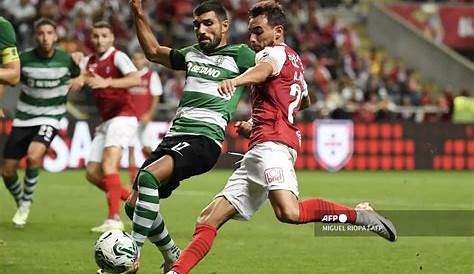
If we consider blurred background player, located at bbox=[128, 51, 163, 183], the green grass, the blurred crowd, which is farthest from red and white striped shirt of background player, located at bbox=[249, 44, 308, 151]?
the blurred crowd

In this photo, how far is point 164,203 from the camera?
15953 millimetres

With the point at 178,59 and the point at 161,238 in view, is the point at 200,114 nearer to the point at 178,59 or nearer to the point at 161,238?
the point at 178,59

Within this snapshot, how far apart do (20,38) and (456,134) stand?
10202mm

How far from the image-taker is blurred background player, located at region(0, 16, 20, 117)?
365 inches

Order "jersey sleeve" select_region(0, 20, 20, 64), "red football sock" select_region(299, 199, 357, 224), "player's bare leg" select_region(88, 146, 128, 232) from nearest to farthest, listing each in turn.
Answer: "red football sock" select_region(299, 199, 357, 224) < "jersey sleeve" select_region(0, 20, 20, 64) < "player's bare leg" select_region(88, 146, 128, 232)

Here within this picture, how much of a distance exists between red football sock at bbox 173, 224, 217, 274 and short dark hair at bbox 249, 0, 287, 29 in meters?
1.67

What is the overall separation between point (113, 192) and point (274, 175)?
4647 mm

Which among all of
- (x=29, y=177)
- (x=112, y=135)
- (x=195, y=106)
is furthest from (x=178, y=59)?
(x=29, y=177)

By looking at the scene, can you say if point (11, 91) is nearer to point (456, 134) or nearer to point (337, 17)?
point (456, 134)

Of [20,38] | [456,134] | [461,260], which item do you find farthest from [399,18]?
[461,260]

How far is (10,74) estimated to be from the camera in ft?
Answer: 30.5

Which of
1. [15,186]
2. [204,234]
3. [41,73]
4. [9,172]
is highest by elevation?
[41,73]

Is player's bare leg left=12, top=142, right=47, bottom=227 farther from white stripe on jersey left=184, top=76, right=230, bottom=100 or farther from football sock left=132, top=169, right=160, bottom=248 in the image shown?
football sock left=132, top=169, right=160, bottom=248

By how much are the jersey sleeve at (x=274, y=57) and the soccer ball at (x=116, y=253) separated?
1.69 meters
